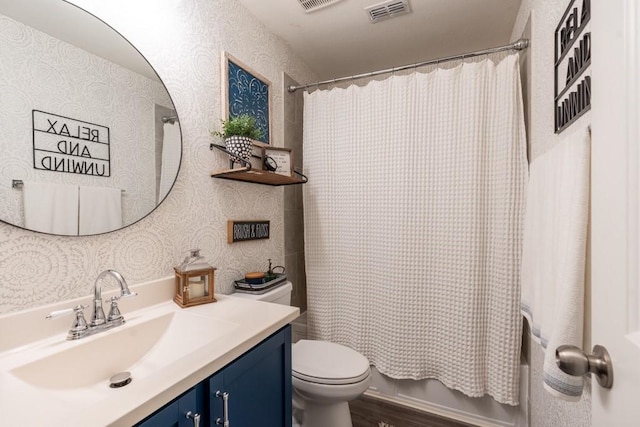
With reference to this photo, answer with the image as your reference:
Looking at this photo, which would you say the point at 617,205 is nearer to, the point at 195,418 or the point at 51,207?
the point at 195,418

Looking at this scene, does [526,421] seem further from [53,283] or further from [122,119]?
[122,119]

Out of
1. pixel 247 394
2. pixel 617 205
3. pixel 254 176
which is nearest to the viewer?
pixel 617 205

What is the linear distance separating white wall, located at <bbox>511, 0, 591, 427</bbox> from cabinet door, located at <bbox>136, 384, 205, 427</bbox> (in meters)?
1.05

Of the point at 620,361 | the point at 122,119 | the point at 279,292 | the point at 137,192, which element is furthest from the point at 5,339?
the point at 620,361

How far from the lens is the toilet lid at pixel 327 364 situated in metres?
1.32

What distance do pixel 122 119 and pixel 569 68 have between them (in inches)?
59.7

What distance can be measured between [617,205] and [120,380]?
1221 millimetres

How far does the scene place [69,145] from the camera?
0.93m

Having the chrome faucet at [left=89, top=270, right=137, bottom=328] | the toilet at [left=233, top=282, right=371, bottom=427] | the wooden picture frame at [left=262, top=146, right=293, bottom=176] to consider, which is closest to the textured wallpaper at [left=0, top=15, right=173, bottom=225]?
the chrome faucet at [left=89, top=270, right=137, bottom=328]

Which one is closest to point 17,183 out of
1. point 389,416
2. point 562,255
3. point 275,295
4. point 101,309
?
point 101,309

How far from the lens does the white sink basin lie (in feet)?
2.52

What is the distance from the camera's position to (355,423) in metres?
1.65

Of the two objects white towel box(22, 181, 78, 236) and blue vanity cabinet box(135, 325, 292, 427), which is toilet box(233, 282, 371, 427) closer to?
blue vanity cabinet box(135, 325, 292, 427)

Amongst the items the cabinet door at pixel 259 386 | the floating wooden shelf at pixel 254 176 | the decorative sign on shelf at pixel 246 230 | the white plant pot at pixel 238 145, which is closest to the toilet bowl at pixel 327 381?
the cabinet door at pixel 259 386
